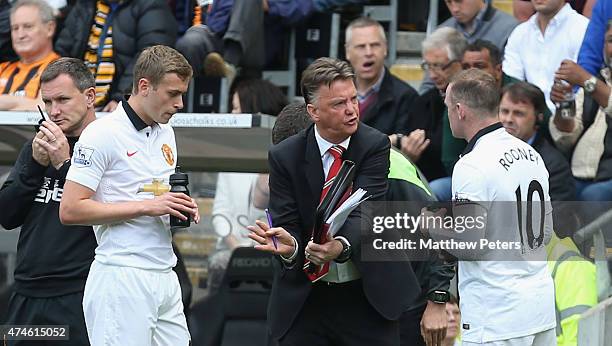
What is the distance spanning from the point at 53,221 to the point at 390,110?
3.15m

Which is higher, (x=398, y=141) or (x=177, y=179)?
(x=177, y=179)

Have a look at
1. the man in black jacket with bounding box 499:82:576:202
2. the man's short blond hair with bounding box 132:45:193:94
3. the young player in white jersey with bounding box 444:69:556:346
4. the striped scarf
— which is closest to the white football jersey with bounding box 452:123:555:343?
the young player in white jersey with bounding box 444:69:556:346

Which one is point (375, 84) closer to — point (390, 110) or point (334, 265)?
point (390, 110)

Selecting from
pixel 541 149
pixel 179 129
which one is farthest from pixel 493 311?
pixel 179 129

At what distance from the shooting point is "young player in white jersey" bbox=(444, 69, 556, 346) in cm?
582

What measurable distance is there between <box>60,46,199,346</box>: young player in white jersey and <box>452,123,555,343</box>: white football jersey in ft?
4.44

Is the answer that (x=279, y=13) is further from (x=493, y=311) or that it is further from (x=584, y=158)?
(x=493, y=311)

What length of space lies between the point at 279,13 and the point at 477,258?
472cm

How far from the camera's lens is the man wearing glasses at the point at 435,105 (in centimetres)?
855

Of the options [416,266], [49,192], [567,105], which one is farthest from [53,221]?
[567,105]

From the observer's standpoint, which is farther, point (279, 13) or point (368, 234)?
point (279, 13)

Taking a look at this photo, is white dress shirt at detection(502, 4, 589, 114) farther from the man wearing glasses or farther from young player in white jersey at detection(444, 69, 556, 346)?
young player in white jersey at detection(444, 69, 556, 346)

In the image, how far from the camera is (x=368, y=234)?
18.9ft

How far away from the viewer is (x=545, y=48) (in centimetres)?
870
